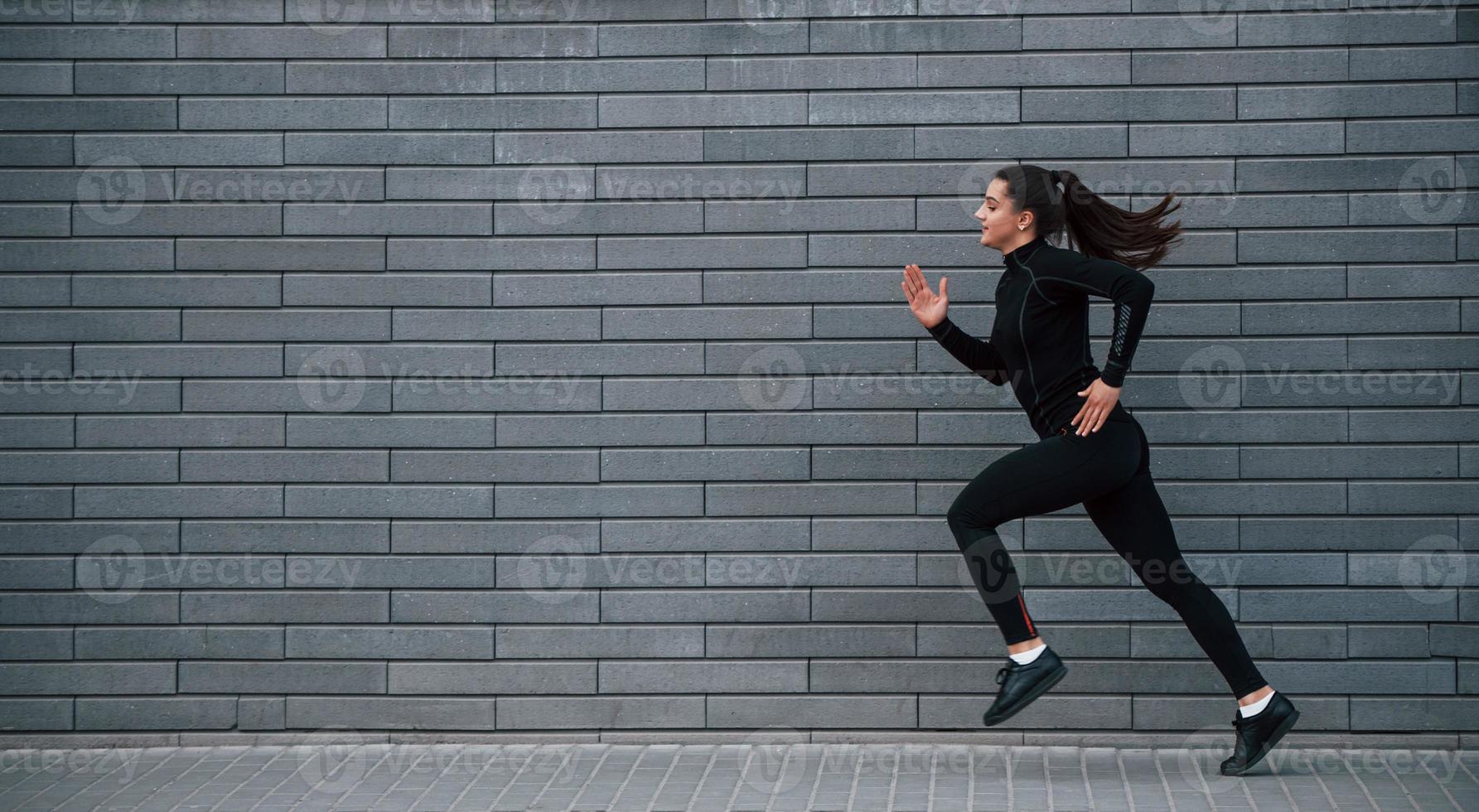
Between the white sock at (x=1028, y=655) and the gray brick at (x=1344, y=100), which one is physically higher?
the gray brick at (x=1344, y=100)

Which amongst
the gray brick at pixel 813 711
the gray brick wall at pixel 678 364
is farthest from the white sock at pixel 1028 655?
the gray brick at pixel 813 711

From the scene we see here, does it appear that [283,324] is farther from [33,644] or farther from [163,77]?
[33,644]

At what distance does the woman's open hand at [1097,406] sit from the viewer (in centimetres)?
490

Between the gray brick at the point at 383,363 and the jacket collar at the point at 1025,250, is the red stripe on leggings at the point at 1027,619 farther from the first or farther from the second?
the gray brick at the point at 383,363

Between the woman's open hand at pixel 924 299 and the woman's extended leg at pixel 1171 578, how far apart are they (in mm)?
837

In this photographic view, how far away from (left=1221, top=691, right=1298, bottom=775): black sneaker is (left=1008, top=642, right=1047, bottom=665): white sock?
0.79 meters

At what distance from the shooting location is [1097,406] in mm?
4910

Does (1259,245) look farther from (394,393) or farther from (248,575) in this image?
(248,575)

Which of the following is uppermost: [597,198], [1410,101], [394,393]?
[1410,101]

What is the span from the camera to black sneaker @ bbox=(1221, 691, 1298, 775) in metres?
4.98

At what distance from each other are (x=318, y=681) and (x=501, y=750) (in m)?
0.82

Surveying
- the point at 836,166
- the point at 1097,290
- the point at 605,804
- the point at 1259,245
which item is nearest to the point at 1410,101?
the point at 1259,245

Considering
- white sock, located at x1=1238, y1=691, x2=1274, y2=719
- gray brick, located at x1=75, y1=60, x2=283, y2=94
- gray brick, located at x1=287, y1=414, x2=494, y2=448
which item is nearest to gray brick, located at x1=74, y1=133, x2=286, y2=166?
gray brick, located at x1=75, y1=60, x2=283, y2=94

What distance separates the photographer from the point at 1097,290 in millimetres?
4930
